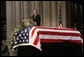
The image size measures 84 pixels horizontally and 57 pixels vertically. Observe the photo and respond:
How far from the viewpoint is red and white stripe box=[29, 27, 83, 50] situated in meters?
6.52

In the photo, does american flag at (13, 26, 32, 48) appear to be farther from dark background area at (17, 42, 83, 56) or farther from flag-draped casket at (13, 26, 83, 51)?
dark background area at (17, 42, 83, 56)

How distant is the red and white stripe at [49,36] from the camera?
21.4ft

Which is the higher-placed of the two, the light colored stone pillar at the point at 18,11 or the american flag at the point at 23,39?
the light colored stone pillar at the point at 18,11

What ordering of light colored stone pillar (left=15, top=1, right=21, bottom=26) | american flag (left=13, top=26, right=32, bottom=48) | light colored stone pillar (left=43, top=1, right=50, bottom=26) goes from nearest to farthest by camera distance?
american flag (left=13, top=26, right=32, bottom=48)
light colored stone pillar (left=15, top=1, right=21, bottom=26)
light colored stone pillar (left=43, top=1, right=50, bottom=26)

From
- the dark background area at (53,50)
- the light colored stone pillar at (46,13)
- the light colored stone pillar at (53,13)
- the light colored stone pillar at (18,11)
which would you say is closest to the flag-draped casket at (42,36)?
the dark background area at (53,50)

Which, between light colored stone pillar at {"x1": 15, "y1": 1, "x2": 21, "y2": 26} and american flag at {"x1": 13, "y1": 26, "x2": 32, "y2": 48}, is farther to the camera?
light colored stone pillar at {"x1": 15, "y1": 1, "x2": 21, "y2": 26}

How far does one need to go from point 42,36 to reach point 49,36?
11.7 inches

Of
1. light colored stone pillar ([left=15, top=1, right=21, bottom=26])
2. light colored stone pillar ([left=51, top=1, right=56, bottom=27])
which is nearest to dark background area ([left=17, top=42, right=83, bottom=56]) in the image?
light colored stone pillar ([left=51, top=1, right=56, bottom=27])

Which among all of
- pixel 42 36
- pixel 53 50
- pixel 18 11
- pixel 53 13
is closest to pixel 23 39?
pixel 42 36

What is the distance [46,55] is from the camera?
6715 mm

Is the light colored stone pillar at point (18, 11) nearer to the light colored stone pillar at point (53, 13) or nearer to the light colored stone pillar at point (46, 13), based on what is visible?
the light colored stone pillar at point (46, 13)

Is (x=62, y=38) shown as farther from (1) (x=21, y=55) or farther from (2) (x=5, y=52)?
(2) (x=5, y=52)

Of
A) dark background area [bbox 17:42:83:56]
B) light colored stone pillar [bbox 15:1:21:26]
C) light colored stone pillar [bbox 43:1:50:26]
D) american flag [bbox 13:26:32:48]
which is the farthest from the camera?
light colored stone pillar [bbox 43:1:50:26]

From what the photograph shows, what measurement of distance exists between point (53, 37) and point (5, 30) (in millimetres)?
9226
